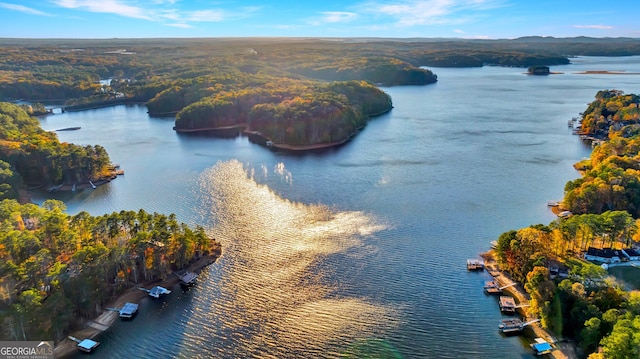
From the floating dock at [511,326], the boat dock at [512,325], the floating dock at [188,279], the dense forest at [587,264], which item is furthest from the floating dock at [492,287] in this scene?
the floating dock at [188,279]

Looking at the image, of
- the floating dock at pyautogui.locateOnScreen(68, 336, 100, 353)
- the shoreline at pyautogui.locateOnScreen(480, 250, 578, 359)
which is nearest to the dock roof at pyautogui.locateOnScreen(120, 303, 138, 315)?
the floating dock at pyautogui.locateOnScreen(68, 336, 100, 353)

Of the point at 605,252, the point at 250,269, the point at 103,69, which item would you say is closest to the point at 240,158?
the point at 250,269

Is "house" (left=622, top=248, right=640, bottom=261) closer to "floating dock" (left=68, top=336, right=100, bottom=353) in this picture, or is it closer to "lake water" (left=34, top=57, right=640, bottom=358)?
"lake water" (left=34, top=57, right=640, bottom=358)

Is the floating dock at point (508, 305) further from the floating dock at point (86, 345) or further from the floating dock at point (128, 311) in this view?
the floating dock at point (86, 345)

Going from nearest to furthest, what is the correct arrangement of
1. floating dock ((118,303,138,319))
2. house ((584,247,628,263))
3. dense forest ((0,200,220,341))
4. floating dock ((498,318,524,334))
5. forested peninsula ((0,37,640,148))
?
dense forest ((0,200,220,341)), floating dock ((498,318,524,334)), floating dock ((118,303,138,319)), house ((584,247,628,263)), forested peninsula ((0,37,640,148))

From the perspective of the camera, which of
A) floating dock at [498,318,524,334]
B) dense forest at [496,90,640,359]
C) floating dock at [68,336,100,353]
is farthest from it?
floating dock at [498,318,524,334]

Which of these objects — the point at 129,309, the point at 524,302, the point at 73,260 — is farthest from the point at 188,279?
the point at 524,302

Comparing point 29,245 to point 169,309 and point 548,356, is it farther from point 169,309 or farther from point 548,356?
point 548,356

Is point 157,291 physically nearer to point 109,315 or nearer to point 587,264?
point 109,315
